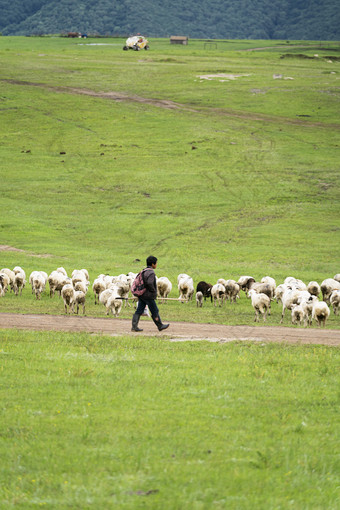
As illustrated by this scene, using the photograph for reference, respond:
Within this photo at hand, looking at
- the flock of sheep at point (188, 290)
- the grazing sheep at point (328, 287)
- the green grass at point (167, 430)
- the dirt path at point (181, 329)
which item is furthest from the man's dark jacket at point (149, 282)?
the grazing sheep at point (328, 287)

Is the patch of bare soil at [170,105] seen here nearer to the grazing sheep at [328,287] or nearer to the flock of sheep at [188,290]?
the flock of sheep at [188,290]

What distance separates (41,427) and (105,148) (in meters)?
58.4

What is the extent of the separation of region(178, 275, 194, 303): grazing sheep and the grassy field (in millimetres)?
864

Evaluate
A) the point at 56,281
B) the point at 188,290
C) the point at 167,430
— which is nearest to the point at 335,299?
the point at 188,290

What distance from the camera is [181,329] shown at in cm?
1970

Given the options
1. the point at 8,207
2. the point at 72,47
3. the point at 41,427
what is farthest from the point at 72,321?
the point at 72,47

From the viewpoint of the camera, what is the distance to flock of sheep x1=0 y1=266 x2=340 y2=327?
931 inches

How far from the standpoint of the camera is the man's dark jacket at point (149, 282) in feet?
59.6

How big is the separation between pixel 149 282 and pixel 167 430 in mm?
8374

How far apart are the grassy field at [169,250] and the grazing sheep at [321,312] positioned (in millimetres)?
1246

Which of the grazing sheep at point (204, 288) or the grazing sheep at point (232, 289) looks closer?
the grazing sheep at point (232, 289)

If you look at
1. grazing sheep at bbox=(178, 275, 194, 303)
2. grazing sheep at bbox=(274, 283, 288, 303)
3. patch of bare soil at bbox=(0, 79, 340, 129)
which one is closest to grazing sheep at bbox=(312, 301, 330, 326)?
grazing sheep at bbox=(274, 283, 288, 303)

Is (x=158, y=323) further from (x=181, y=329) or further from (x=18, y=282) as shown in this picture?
(x=18, y=282)

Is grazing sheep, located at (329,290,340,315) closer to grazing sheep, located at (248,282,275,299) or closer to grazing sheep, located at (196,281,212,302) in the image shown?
grazing sheep, located at (248,282,275,299)
